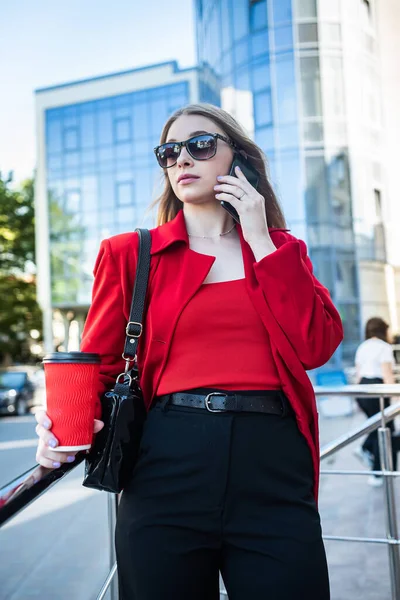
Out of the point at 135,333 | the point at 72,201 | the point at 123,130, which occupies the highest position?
the point at 123,130

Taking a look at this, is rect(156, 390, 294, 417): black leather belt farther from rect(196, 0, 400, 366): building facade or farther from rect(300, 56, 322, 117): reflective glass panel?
rect(300, 56, 322, 117): reflective glass panel

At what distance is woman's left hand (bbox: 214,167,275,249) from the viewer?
4.66 feet

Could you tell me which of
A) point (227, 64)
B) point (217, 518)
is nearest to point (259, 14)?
point (227, 64)

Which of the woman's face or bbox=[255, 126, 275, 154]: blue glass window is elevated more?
bbox=[255, 126, 275, 154]: blue glass window

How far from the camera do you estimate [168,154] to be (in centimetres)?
157

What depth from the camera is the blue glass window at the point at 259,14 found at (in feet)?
48.4

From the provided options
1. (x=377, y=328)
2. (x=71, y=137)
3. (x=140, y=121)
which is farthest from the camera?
(x=71, y=137)

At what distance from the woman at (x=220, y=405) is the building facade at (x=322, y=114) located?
13352 mm

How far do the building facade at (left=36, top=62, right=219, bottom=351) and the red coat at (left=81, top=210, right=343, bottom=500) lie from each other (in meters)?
21.2

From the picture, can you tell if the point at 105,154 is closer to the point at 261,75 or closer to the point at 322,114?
the point at 261,75

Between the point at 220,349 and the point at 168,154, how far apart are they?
572mm

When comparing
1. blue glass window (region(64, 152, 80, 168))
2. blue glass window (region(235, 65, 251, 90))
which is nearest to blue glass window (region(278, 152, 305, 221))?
blue glass window (region(235, 65, 251, 90))

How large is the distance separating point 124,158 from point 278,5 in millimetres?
10518

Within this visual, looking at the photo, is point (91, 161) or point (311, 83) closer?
point (311, 83)
